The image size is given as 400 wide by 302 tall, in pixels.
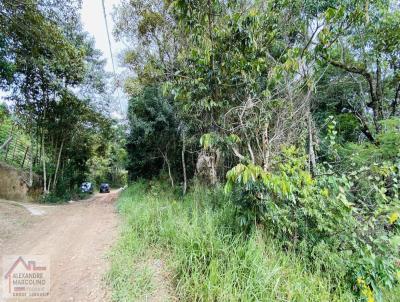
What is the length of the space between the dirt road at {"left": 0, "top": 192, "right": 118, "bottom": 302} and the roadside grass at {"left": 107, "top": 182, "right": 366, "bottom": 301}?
0.26 meters

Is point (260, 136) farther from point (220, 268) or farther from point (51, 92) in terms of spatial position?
point (51, 92)

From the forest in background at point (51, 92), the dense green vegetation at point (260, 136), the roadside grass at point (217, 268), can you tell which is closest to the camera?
the roadside grass at point (217, 268)

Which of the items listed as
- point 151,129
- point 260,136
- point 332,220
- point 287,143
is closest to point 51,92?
point 151,129

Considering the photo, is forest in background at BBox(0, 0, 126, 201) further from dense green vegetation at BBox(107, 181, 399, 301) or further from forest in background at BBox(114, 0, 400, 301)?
dense green vegetation at BBox(107, 181, 399, 301)

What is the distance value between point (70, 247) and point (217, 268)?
9.22 feet

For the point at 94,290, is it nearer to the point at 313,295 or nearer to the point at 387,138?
the point at 313,295

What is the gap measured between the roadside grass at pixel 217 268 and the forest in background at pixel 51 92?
639 centimetres

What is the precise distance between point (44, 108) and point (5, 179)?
327cm

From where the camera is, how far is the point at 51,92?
9.55m

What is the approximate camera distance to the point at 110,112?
39.4 ft

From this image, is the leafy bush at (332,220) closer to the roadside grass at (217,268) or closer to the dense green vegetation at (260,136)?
the dense green vegetation at (260,136)

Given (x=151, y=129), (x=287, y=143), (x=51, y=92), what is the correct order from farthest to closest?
(x=51, y=92) → (x=151, y=129) → (x=287, y=143)

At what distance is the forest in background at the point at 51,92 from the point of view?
6174mm


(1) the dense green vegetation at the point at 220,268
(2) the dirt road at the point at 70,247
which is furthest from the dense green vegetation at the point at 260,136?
(2) the dirt road at the point at 70,247
